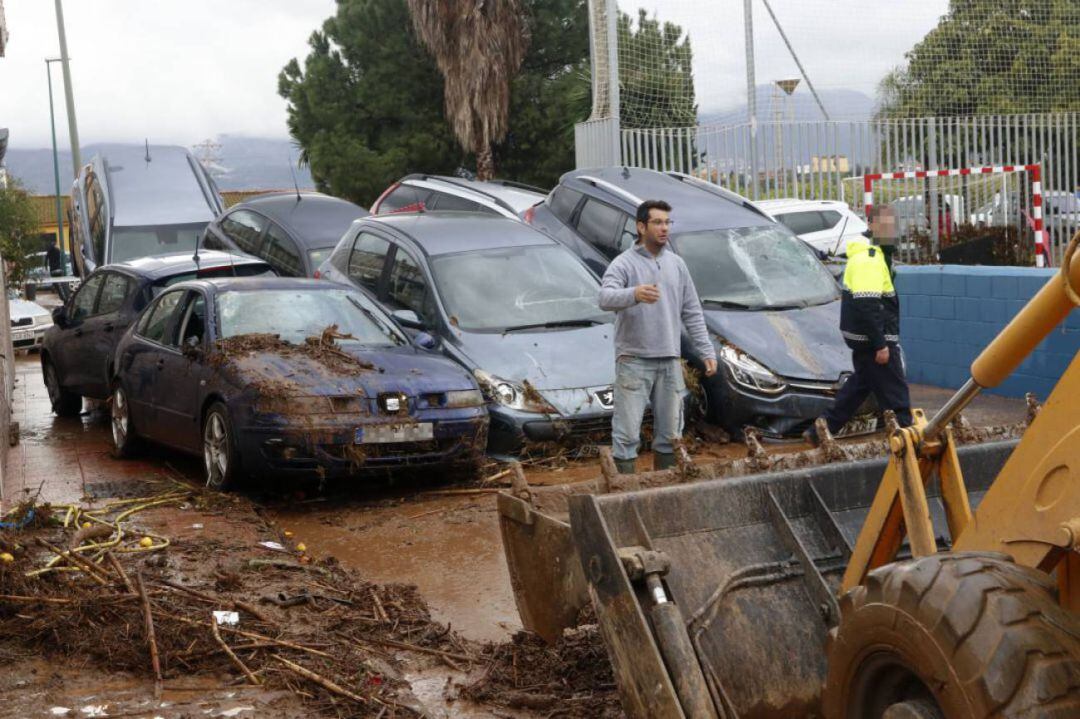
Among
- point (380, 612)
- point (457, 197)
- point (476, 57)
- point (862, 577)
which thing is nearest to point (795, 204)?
point (457, 197)

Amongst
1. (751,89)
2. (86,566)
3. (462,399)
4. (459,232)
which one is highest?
(751,89)

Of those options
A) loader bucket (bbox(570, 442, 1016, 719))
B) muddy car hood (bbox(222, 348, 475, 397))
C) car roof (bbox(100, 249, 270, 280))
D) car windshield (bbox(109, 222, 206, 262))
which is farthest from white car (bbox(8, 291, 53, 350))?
loader bucket (bbox(570, 442, 1016, 719))

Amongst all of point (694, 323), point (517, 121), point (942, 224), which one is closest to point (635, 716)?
point (694, 323)

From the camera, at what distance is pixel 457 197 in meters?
17.3

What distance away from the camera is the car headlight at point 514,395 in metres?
10.1

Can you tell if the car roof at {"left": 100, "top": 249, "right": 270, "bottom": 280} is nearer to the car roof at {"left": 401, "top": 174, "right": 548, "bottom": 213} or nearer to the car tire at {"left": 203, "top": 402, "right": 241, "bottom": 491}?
the car tire at {"left": 203, "top": 402, "right": 241, "bottom": 491}

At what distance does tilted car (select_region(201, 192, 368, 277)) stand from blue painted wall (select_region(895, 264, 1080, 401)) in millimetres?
6644

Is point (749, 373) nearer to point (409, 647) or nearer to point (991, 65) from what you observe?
point (409, 647)

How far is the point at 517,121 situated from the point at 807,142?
14.8 meters

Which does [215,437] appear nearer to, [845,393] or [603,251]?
[845,393]

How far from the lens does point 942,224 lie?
61.9 ft

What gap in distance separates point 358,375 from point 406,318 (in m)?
1.35

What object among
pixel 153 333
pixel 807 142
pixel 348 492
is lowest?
pixel 348 492

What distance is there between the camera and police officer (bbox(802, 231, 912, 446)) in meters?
9.66
